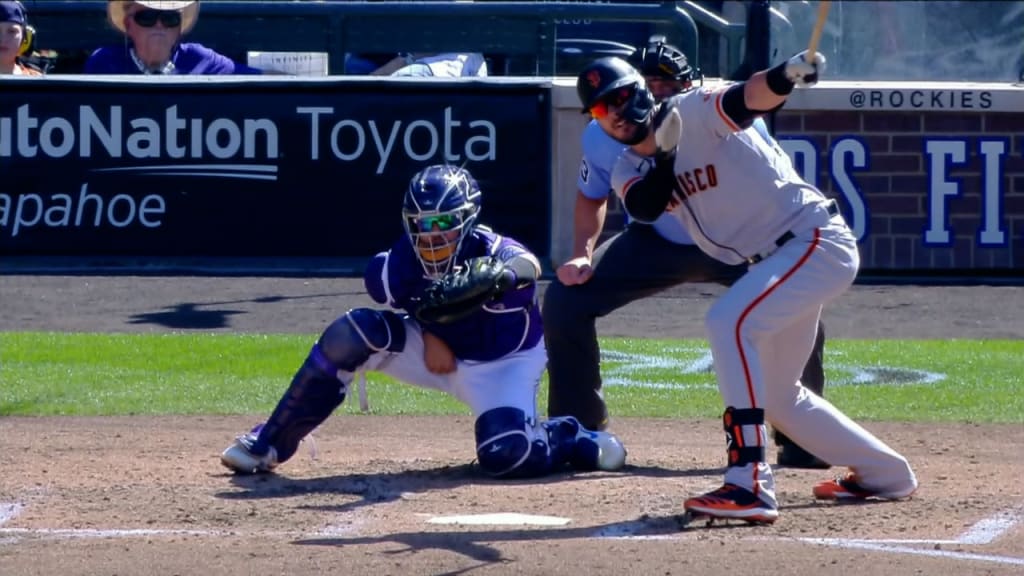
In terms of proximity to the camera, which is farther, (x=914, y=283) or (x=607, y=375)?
(x=914, y=283)

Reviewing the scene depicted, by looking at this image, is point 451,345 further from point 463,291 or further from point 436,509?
point 436,509

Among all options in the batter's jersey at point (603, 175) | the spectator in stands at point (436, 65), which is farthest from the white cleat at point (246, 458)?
the spectator in stands at point (436, 65)

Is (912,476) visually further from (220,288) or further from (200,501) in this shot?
(220,288)

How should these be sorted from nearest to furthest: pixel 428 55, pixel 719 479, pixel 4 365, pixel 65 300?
pixel 719 479 < pixel 4 365 < pixel 65 300 < pixel 428 55

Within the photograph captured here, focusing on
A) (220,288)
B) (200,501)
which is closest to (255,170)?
(220,288)

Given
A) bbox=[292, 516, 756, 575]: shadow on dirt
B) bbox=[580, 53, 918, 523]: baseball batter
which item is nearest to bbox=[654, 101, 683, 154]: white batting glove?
bbox=[580, 53, 918, 523]: baseball batter

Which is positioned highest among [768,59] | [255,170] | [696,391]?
[768,59]
